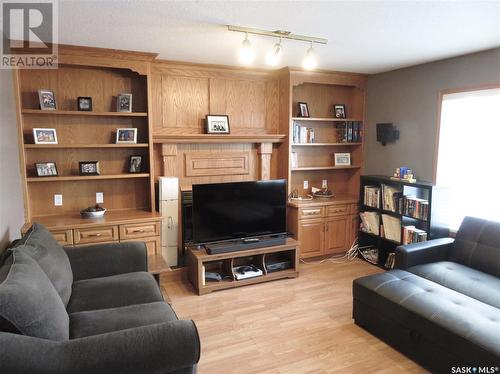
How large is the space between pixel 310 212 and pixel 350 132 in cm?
132

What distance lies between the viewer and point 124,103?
371 cm

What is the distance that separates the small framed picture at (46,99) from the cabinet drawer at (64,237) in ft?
3.94

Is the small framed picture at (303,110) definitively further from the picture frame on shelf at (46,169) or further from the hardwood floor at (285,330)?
the picture frame on shelf at (46,169)

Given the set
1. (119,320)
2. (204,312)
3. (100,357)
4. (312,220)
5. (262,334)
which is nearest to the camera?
(100,357)

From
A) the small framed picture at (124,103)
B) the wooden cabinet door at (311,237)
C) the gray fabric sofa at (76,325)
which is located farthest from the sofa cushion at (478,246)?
the small framed picture at (124,103)

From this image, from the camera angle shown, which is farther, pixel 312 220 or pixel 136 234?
pixel 312 220

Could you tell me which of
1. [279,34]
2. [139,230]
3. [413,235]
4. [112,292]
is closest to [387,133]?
[413,235]

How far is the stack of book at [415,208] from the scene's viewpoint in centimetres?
381

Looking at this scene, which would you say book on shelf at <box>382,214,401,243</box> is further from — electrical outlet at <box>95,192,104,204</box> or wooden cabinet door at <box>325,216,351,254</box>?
electrical outlet at <box>95,192,104,204</box>

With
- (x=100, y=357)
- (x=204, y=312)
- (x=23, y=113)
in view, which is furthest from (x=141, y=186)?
(x=100, y=357)

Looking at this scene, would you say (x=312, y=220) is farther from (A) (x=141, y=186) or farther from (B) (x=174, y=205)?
(A) (x=141, y=186)

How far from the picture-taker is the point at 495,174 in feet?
11.2

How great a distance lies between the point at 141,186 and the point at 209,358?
2.13m

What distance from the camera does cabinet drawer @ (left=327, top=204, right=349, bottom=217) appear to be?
4578 millimetres
